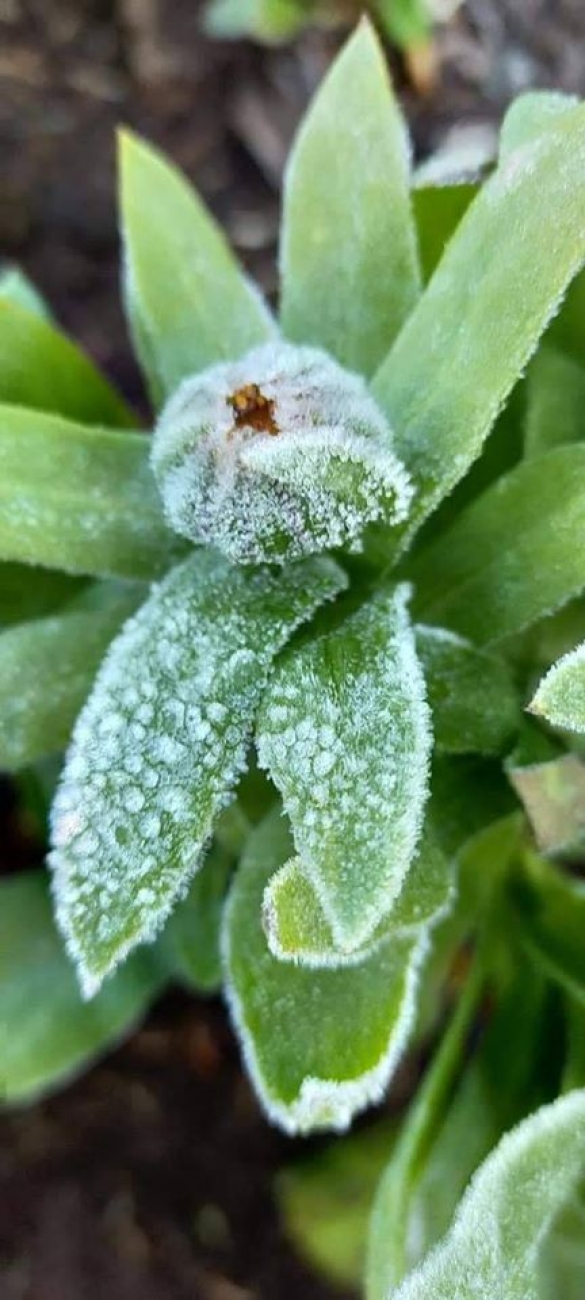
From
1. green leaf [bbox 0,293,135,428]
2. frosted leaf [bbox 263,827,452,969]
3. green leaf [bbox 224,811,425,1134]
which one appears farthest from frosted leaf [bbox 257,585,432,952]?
green leaf [bbox 0,293,135,428]

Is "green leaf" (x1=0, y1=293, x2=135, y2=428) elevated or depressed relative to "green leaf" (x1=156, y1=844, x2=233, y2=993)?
elevated

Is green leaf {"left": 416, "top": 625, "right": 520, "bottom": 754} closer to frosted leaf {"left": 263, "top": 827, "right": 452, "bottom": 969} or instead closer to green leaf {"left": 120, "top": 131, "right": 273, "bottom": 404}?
frosted leaf {"left": 263, "top": 827, "right": 452, "bottom": 969}

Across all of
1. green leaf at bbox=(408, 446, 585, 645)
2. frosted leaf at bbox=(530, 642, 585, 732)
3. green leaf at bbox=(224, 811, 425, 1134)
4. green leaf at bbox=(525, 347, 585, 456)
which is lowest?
green leaf at bbox=(224, 811, 425, 1134)

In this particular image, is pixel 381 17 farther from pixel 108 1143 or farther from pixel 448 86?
pixel 108 1143

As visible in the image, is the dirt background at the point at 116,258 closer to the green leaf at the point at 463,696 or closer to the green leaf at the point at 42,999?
the green leaf at the point at 42,999

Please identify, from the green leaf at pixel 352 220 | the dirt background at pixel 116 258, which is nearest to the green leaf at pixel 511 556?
the green leaf at pixel 352 220

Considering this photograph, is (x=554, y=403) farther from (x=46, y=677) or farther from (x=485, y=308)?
(x=46, y=677)

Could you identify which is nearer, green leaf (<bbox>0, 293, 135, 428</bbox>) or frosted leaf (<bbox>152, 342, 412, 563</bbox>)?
frosted leaf (<bbox>152, 342, 412, 563</bbox>)
